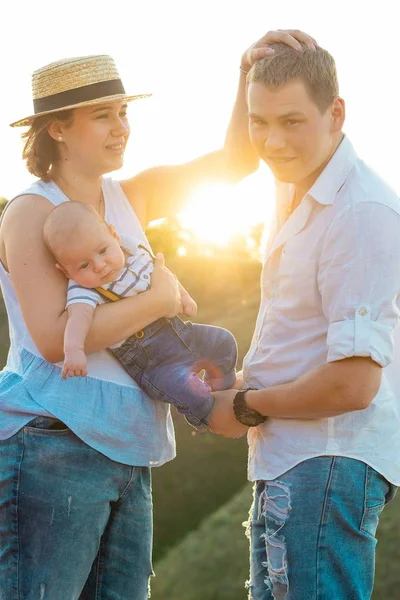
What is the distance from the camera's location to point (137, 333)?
2738 mm

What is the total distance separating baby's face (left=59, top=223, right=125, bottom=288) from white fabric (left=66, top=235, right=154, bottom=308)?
0.03 meters

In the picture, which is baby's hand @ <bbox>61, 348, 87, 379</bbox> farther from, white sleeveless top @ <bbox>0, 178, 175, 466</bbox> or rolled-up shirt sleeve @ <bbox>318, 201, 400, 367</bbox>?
rolled-up shirt sleeve @ <bbox>318, 201, 400, 367</bbox>

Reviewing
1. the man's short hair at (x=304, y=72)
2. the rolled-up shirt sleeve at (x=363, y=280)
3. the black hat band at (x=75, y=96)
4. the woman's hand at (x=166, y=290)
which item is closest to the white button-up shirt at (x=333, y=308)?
the rolled-up shirt sleeve at (x=363, y=280)

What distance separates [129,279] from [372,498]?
0.92 meters

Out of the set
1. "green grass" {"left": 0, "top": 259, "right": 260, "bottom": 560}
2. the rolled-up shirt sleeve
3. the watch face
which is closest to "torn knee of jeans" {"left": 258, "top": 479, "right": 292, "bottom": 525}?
the watch face

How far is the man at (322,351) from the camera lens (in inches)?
92.9

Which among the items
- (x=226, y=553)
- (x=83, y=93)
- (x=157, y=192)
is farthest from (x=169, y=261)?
(x=83, y=93)

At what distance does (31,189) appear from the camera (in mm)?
2705

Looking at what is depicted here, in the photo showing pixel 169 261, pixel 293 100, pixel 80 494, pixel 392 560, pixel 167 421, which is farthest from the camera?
pixel 169 261

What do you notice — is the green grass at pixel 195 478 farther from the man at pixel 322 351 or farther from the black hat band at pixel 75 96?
the black hat band at pixel 75 96

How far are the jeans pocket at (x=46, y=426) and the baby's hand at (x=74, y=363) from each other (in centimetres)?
20

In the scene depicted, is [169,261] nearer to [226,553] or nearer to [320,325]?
[226,553]

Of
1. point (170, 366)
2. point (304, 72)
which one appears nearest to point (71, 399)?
point (170, 366)

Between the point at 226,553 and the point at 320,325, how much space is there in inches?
71.5
